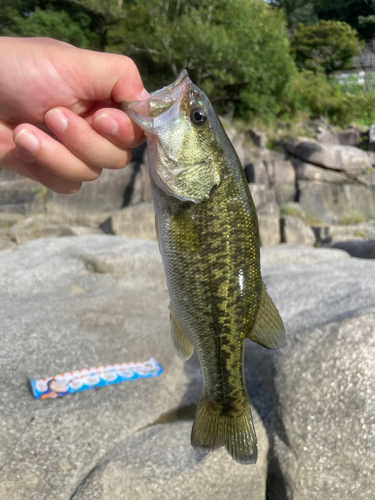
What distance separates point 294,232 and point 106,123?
1034 centimetres

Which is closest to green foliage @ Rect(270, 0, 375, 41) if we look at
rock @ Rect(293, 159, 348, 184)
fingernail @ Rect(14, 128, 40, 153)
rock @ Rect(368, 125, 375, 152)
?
rock @ Rect(368, 125, 375, 152)

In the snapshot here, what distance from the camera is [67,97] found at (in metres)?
1.70

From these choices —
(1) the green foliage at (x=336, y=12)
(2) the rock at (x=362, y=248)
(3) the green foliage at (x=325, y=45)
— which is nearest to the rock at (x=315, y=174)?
(2) the rock at (x=362, y=248)

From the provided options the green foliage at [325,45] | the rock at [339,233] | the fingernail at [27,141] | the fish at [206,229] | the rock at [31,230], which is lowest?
the rock at [339,233]

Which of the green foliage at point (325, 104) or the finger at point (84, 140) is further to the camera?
the green foliage at point (325, 104)

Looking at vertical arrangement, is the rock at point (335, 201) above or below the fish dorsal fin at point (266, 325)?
below

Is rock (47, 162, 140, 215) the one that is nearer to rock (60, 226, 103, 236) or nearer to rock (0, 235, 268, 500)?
rock (60, 226, 103, 236)

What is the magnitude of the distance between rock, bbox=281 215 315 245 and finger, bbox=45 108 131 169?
10030 mm

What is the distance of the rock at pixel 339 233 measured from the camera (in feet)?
37.4

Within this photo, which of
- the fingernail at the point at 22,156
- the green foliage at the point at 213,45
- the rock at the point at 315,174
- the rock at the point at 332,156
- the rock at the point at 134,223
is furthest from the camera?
the rock at the point at 332,156

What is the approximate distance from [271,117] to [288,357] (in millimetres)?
16329

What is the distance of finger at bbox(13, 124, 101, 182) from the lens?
1564 mm

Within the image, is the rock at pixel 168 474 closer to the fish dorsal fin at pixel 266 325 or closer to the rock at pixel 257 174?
the fish dorsal fin at pixel 266 325

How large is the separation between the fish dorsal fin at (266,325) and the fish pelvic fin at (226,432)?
1.13ft
